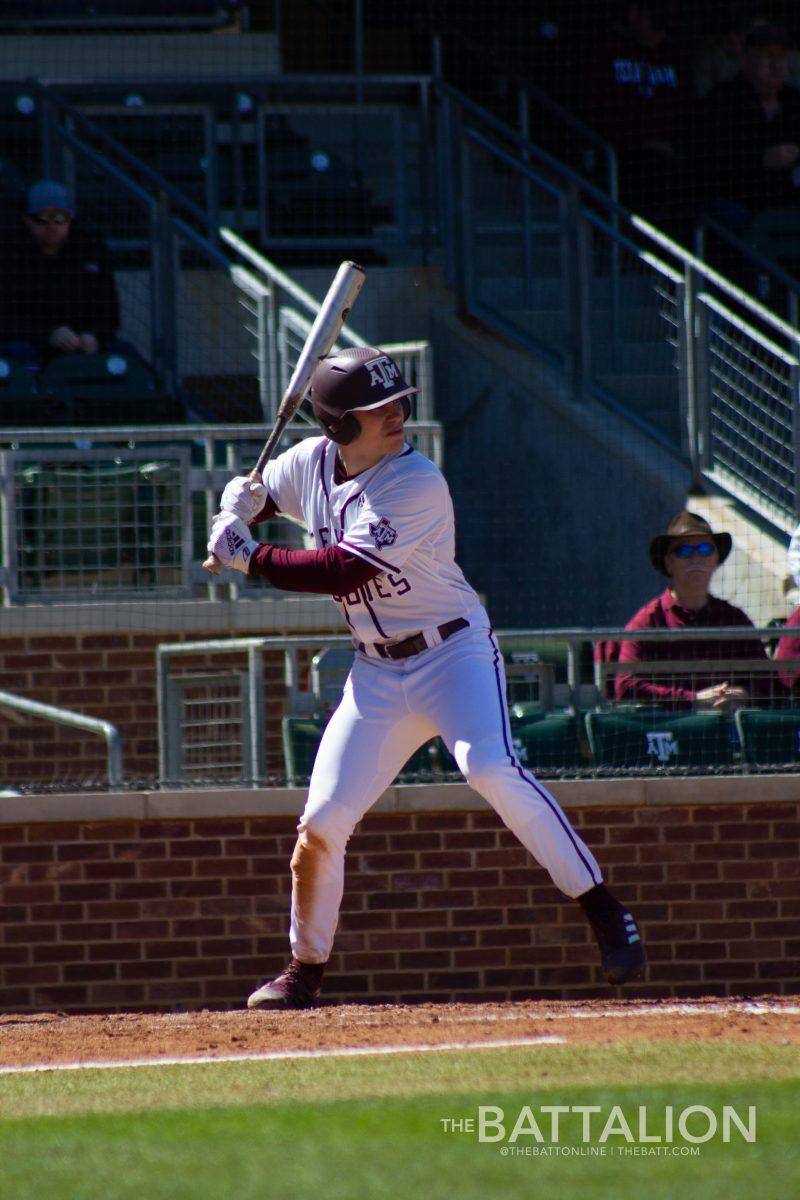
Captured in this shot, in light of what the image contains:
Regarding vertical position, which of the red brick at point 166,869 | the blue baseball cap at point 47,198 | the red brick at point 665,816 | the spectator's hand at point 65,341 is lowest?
the red brick at point 166,869

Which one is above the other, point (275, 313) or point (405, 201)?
point (405, 201)

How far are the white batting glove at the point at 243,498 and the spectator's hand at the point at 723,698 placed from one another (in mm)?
2350

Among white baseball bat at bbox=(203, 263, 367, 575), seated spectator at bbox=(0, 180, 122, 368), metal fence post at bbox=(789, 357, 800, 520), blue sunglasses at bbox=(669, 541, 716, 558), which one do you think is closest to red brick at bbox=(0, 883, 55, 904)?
white baseball bat at bbox=(203, 263, 367, 575)

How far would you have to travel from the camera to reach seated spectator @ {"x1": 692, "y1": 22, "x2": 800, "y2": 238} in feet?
37.8

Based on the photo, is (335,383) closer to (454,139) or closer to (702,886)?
(702,886)

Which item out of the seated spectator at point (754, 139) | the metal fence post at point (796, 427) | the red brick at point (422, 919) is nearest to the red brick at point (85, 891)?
the red brick at point (422, 919)

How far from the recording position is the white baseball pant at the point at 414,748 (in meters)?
5.23

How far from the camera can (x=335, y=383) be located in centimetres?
532

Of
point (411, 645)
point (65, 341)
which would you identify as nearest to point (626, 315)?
point (65, 341)

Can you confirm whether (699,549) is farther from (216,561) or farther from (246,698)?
(216,561)

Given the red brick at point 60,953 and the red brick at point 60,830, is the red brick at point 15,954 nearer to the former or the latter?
the red brick at point 60,953

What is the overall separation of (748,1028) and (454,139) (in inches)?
276

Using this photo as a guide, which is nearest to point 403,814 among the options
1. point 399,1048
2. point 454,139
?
point 399,1048

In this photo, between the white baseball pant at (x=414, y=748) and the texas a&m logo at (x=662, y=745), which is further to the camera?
the texas a&m logo at (x=662, y=745)
